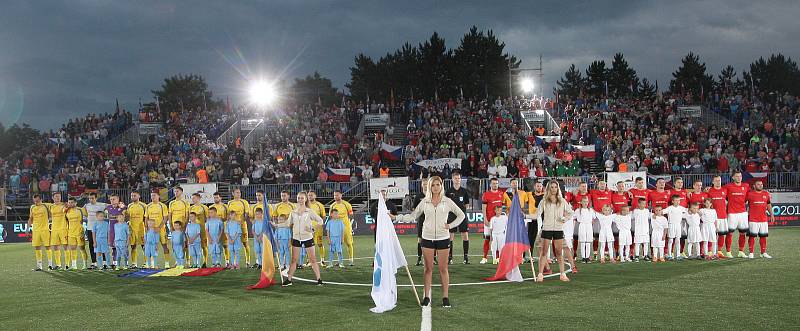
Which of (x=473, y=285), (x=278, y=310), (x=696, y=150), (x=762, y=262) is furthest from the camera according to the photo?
(x=696, y=150)

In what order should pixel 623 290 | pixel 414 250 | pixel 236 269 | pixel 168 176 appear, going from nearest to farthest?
pixel 623 290
pixel 236 269
pixel 414 250
pixel 168 176

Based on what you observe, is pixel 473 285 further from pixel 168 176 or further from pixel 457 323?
pixel 168 176

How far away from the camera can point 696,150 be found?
32.5m

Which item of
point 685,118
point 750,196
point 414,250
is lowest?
point 414,250

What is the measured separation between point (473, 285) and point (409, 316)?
3.17 metres

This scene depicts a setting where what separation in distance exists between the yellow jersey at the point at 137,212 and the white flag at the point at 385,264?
9.51m

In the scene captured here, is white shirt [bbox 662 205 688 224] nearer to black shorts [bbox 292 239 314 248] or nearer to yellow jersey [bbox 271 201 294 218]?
black shorts [bbox 292 239 314 248]

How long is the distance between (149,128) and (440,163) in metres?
20.2

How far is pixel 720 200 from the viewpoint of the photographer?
1659cm

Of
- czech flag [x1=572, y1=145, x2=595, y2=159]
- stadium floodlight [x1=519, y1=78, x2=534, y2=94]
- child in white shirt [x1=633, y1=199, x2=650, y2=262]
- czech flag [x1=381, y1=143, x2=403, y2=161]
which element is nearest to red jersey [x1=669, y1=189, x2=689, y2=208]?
child in white shirt [x1=633, y1=199, x2=650, y2=262]

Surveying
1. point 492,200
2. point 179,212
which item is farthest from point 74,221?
point 492,200

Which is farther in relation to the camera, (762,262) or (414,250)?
(414,250)

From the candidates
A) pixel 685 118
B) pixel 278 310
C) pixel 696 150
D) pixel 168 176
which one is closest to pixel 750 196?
pixel 278 310

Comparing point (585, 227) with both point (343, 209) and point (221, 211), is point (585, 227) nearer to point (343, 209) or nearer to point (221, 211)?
point (343, 209)
